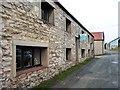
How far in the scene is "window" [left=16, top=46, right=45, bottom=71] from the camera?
636cm

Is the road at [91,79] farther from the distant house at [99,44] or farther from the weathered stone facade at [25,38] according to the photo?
the distant house at [99,44]

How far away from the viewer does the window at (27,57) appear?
6.36m

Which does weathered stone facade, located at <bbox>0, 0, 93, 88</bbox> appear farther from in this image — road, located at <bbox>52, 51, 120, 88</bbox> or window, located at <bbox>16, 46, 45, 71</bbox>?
road, located at <bbox>52, 51, 120, 88</bbox>

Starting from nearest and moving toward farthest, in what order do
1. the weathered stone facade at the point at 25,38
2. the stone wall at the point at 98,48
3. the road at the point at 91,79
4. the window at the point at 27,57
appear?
the weathered stone facade at the point at 25,38
the window at the point at 27,57
the road at the point at 91,79
the stone wall at the point at 98,48

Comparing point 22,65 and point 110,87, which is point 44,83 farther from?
point 110,87

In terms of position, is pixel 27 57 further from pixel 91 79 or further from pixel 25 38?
pixel 91 79

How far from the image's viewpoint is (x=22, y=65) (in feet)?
21.7

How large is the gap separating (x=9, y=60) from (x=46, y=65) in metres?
3.11

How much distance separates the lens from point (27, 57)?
7.03 meters

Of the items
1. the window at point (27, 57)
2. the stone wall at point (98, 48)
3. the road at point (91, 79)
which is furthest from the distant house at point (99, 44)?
the window at point (27, 57)

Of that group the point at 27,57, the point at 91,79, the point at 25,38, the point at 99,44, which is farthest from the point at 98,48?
the point at 25,38

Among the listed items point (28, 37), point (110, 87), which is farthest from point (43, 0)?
point (110, 87)

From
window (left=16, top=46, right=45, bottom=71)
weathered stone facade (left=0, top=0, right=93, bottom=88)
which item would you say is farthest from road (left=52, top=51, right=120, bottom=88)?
window (left=16, top=46, right=45, bottom=71)

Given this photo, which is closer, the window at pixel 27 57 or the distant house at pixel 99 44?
the window at pixel 27 57
